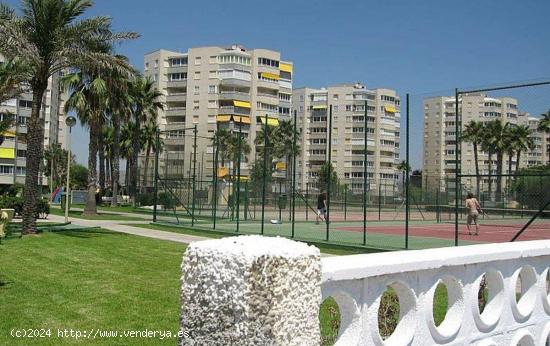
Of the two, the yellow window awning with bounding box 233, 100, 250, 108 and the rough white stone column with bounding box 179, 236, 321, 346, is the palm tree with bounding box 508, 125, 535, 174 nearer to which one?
the rough white stone column with bounding box 179, 236, 321, 346

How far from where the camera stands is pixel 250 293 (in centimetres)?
220

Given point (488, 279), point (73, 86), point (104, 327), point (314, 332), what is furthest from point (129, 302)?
point (73, 86)

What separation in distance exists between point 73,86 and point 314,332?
3375 cm

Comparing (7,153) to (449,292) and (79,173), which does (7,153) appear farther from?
(449,292)

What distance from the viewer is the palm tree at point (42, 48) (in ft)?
64.6

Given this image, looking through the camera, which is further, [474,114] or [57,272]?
[474,114]

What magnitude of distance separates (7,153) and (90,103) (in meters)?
57.8

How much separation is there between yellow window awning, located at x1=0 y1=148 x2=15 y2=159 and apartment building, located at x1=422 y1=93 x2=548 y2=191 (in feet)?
243

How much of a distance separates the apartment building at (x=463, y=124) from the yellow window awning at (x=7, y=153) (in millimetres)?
74059

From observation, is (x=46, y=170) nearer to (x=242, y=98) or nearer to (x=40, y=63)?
(x=242, y=98)

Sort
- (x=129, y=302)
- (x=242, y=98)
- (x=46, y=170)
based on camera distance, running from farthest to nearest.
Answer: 1. (x=46, y=170)
2. (x=242, y=98)
3. (x=129, y=302)

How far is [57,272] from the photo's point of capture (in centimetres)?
1195

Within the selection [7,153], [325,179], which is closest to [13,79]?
[325,179]

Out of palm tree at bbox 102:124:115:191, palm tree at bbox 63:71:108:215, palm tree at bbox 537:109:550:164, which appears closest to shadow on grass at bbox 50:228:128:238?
palm tree at bbox 63:71:108:215
